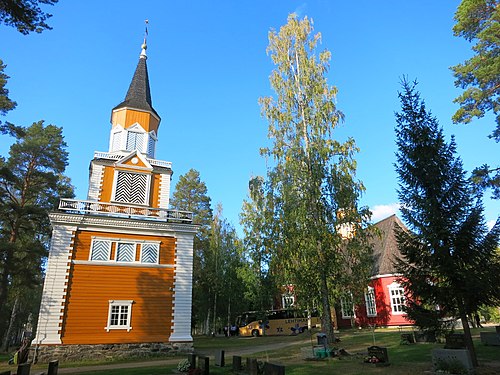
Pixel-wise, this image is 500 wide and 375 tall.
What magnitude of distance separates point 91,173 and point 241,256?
20576 millimetres

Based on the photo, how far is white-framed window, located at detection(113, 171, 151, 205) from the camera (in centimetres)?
2497

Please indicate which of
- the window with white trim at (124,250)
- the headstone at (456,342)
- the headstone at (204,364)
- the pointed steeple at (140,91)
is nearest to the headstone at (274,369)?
the headstone at (204,364)

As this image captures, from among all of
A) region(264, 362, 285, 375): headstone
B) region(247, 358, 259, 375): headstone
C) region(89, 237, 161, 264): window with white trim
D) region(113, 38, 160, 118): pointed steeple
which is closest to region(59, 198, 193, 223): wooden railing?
region(89, 237, 161, 264): window with white trim

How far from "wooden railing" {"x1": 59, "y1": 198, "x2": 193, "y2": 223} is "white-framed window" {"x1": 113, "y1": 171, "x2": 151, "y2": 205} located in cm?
111

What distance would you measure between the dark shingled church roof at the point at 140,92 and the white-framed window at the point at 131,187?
19.4 feet

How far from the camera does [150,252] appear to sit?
73.9ft

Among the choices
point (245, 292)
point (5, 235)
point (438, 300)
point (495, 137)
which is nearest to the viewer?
point (438, 300)

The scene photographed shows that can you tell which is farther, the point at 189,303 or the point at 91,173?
the point at 91,173

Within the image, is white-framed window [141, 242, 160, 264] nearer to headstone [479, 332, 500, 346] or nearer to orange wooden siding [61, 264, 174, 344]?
orange wooden siding [61, 264, 174, 344]

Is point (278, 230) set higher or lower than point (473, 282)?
higher

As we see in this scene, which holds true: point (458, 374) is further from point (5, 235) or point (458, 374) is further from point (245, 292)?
point (5, 235)

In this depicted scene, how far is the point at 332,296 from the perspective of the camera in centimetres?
1997

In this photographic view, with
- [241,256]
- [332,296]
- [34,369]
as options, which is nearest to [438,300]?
[332,296]

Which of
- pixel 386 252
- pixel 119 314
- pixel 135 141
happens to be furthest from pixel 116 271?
pixel 386 252
